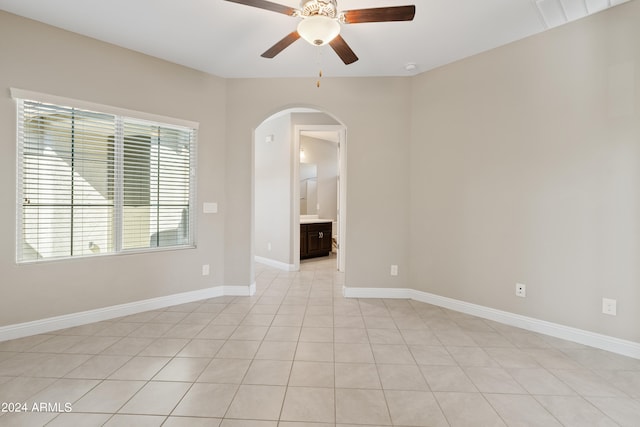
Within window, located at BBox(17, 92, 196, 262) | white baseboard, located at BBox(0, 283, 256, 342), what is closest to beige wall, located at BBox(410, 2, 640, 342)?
white baseboard, located at BBox(0, 283, 256, 342)

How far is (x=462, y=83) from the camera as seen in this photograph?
326cm

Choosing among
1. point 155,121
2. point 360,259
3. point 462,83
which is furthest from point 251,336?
point 462,83

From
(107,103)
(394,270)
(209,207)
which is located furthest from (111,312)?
(394,270)

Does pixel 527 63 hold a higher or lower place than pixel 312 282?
higher

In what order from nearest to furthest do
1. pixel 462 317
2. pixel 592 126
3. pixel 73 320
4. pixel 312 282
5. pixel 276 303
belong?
pixel 592 126, pixel 73 320, pixel 462 317, pixel 276 303, pixel 312 282

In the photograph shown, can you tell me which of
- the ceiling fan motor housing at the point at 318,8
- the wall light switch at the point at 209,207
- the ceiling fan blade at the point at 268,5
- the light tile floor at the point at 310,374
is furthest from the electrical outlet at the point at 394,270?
the ceiling fan blade at the point at 268,5

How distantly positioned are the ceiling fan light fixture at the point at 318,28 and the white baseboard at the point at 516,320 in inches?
113

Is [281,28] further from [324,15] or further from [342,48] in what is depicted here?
[324,15]

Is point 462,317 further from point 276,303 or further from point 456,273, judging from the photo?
point 276,303

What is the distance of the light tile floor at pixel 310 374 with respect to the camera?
5.38ft

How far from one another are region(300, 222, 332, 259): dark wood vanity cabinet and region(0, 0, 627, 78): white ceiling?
338cm

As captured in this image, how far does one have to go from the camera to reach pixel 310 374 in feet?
6.68

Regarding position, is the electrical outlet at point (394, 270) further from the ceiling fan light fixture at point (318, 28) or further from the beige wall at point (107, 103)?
the ceiling fan light fixture at point (318, 28)

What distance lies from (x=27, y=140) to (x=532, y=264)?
4.87 m
